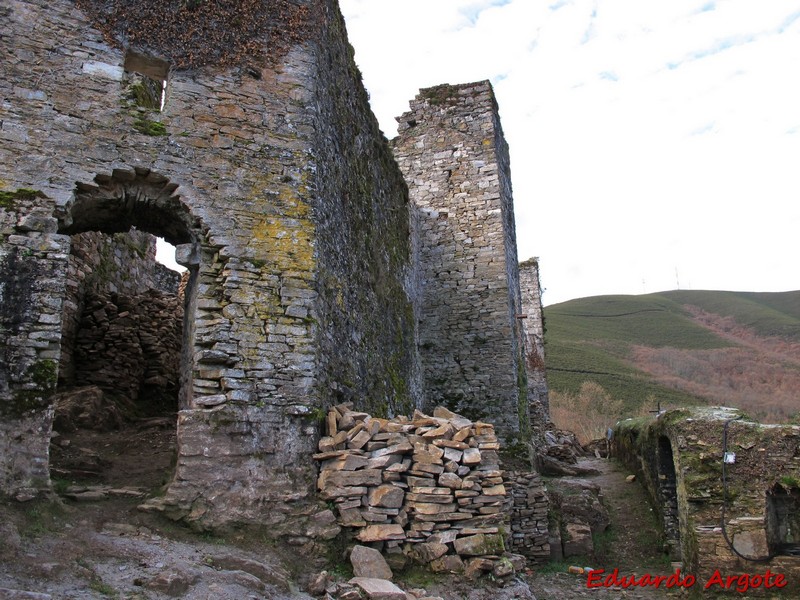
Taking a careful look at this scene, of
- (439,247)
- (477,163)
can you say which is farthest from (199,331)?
(477,163)

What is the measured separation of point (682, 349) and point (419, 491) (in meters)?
64.8

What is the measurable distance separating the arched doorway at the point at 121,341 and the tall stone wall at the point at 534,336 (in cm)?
1238

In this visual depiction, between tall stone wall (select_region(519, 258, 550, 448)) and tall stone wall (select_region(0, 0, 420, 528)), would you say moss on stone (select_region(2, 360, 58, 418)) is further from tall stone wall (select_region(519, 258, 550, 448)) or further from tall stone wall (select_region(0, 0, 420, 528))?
tall stone wall (select_region(519, 258, 550, 448))

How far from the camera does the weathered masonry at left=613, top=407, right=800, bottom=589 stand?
9852 mm

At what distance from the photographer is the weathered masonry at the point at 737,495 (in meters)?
9.85

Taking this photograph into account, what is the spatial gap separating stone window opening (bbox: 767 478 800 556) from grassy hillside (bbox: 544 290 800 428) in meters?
22.4

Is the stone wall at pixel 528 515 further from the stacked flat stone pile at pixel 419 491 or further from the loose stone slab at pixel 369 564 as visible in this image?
the loose stone slab at pixel 369 564

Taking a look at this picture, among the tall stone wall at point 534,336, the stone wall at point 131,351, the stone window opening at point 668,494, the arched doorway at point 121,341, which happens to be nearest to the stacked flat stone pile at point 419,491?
the arched doorway at point 121,341

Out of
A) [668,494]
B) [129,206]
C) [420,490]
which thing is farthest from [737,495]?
[129,206]

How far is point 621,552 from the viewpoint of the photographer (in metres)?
12.5

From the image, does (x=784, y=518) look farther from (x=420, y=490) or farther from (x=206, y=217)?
(x=206, y=217)

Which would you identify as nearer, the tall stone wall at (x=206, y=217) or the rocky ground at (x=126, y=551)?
the rocky ground at (x=126, y=551)

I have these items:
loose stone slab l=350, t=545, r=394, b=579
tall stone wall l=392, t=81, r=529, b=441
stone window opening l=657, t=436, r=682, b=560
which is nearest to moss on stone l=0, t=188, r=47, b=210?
loose stone slab l=350, t=545, r=394, b=579

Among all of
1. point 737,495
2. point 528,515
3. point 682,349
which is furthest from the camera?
point 682,349
